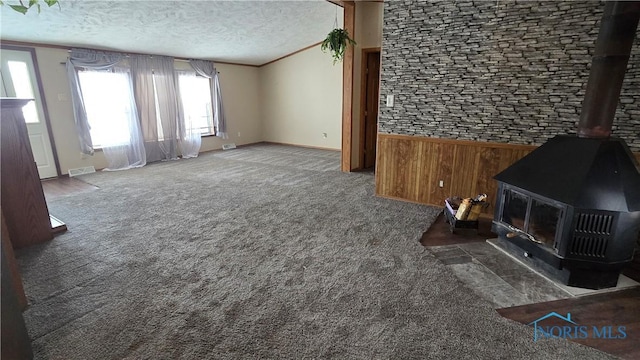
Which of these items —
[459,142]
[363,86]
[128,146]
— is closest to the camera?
[459,142]

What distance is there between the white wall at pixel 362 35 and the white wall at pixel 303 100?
1986 mm

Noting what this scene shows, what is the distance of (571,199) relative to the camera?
1.90 meters

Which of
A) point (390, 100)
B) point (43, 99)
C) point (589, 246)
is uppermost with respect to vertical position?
point (43, 99)

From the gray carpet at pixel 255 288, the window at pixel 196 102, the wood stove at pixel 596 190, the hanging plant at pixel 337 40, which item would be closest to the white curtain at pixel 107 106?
the window at pixel 196 102

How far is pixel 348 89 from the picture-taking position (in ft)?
16.3

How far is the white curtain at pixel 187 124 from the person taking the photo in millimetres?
6539

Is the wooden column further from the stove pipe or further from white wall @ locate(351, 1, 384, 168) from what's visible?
the stove pipe

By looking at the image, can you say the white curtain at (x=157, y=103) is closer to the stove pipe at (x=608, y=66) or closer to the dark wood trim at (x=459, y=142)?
the dark wood trim at (x=459, y=142)

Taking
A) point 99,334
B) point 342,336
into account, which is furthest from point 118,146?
point 342,336

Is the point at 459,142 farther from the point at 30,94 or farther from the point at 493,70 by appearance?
the point at 30,94

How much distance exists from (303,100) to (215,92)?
216 cm

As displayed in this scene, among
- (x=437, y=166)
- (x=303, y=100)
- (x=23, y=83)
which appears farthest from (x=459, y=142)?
(x=23, y=83)

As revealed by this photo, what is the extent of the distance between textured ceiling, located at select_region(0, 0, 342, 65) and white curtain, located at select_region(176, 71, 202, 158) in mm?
598

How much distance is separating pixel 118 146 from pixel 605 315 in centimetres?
683
